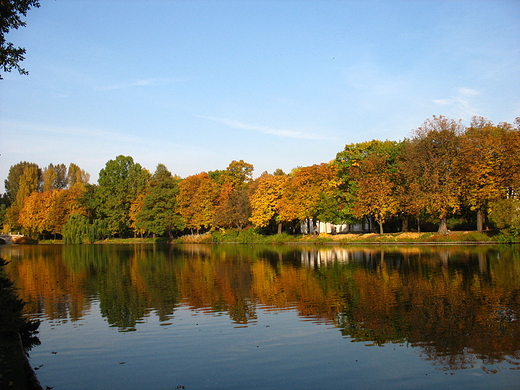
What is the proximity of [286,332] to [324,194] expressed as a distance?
168 feet

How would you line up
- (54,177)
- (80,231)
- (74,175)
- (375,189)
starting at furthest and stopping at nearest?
(74,175) → (54,177) → (80,231) → (375,189)

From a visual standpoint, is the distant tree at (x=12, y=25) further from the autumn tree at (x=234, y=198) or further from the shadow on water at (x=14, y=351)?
the autumn tree at (x=234, y=198)

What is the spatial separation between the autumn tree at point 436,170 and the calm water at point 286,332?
91.3 feet

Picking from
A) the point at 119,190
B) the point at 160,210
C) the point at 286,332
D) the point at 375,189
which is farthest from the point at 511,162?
the point at 119,190

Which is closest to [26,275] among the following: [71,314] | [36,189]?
[71,314]

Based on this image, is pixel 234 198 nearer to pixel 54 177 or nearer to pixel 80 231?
pixel 80 231

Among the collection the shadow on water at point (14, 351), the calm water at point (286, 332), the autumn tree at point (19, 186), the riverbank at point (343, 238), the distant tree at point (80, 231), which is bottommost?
the calm water at point (286, 332)

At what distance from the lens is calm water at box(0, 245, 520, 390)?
32.0 ft

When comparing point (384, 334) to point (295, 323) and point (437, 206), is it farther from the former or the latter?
point (437, 206)

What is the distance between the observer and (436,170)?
52.6 meters

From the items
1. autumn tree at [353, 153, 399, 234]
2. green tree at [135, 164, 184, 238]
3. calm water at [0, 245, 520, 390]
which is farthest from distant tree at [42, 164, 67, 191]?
calm water at [0, 245, 520, 390]

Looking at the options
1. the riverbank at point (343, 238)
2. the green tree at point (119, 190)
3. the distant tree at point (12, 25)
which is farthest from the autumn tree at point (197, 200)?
the distant tree at point (12, 25)

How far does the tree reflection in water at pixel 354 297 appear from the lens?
12359 millimetres

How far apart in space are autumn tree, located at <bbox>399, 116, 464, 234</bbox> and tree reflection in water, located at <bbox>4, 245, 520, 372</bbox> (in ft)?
64.5
